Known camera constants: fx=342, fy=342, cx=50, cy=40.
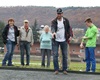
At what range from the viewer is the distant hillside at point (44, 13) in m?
120

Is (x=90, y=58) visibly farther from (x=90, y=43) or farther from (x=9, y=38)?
(x=9, y=38)

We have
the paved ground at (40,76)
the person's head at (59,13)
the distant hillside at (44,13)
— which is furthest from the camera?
the distant hillside at (44,13)

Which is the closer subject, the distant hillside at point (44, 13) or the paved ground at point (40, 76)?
the paved ground at point (40, 76)

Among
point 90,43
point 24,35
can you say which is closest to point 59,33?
point 90,43

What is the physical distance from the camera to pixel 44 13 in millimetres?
130250

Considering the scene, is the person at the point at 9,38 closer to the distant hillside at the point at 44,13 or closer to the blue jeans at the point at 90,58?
the blue jeans at the point at 90,58

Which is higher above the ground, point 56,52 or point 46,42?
point 46,42

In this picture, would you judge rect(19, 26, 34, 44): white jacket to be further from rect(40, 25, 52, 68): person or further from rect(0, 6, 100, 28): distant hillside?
rect(0, 6, 100, 28): distant hillside

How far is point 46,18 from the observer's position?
126250 mm

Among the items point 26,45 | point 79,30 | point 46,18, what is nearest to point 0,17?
point 46,18

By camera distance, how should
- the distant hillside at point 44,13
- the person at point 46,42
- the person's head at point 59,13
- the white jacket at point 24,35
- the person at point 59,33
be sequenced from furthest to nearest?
the distant hillside at point 44,13 → the person at point 46,42 → the white jacket at point 24,35 → the person at point 59,33 → the person's head at point 59,13

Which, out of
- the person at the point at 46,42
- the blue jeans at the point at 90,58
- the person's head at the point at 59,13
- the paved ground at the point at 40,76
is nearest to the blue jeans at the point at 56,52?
the paved ground at the point at 40,76

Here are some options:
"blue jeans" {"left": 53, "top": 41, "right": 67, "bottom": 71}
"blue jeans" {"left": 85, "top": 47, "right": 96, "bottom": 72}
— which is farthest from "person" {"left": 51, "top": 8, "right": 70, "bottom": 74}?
"blue jeans" {"left": 85, "top": 47, "right": 96, "bottom": 72}

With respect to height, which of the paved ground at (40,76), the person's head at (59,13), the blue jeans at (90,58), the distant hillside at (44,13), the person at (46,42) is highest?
the distant hillside at (44,13)
